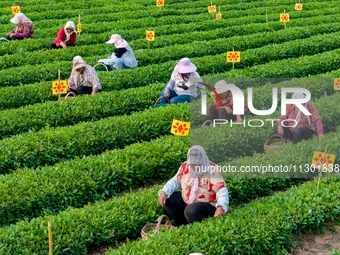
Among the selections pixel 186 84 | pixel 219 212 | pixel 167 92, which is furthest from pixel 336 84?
pixel 219 212

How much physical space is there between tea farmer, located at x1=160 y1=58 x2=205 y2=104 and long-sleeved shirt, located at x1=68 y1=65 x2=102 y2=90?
1.54m

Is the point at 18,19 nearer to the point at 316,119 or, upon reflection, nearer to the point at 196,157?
the point at 316,119

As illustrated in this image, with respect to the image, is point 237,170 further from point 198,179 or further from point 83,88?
point 83,88

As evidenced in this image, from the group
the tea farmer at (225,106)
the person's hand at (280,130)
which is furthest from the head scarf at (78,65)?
the person's hand at (280,130)

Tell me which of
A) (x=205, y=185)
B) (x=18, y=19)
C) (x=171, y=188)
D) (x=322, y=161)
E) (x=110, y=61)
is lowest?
(x=171, y=188)

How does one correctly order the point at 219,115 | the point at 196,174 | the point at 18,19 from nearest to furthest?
the point at 196,174 < the point at 219,115 < the point at 18,19

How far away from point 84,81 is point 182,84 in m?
2.25

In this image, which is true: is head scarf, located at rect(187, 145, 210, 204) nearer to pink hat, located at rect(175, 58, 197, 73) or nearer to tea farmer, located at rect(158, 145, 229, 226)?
tea farmer, located at rect(158, 145, 229, 226)

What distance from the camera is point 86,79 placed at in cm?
1470

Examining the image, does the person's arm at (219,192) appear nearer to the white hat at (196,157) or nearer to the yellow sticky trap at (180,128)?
the white hat at (196,157)

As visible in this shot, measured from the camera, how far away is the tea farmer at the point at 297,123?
11219 mm

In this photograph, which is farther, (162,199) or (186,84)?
(186,84)

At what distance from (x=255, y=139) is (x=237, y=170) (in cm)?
166

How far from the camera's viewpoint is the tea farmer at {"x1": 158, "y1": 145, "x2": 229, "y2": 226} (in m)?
8.63
